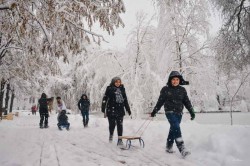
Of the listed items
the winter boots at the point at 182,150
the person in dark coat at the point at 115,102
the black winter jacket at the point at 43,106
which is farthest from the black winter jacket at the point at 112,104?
the black winter jacket at the point at 43,106

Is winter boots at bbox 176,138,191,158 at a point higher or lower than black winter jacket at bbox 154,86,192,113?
lower

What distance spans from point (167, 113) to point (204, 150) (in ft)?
3.88

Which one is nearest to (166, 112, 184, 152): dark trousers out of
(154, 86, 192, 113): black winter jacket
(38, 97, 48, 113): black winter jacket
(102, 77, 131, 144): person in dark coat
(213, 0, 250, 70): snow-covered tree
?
(154, 86, 192, 113): black winter jacket

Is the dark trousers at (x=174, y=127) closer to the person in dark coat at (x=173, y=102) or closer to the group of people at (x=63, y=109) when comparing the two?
the person in dark coat at (x=173, y=102)

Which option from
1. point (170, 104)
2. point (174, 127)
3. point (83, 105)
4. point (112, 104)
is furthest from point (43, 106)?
point (174, 127)

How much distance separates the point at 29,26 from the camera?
301 inches

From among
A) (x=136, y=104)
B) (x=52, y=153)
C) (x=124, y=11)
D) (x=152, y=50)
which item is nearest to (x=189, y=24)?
(x=152, y=50)

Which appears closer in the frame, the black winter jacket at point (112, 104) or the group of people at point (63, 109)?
the black winter jacket at point (112, 104)

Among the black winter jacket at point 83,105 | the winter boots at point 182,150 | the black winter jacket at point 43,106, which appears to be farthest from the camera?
the black winter jacket at point 43,106

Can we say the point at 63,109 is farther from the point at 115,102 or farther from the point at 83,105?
the point at 115,102

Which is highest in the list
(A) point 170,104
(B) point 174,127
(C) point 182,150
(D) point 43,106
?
(D) point 43,106

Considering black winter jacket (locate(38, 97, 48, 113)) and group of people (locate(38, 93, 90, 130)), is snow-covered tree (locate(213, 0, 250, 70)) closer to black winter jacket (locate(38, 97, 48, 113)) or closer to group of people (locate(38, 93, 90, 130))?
group of people (locate(38, 93, 90, 130))

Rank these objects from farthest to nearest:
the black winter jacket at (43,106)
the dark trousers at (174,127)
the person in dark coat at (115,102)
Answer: the black winter jacket at (43,106) < the person in dark coat at (115,102) < the dark trousers at (174,127)

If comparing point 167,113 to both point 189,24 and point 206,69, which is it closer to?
point 206,69
